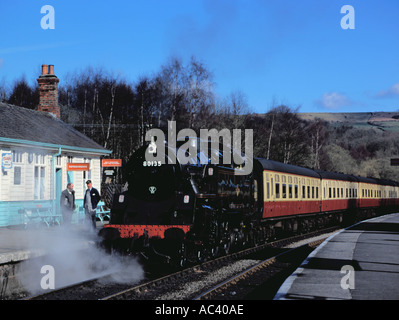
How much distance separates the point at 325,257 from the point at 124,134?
124 feet

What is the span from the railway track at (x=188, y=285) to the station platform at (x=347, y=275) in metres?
1.13

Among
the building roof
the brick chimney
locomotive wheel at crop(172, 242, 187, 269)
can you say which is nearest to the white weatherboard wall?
the building roof

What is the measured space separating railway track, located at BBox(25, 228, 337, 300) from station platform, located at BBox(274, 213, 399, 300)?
1135mm

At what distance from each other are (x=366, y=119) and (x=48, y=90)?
150 meters

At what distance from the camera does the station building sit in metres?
19.7

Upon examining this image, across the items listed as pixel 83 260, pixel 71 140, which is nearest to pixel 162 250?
pixel 83 260

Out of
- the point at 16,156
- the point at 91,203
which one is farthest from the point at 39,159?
the point at 91,203

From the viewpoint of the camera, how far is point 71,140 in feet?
81.8

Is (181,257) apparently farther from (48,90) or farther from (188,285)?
(48,90)

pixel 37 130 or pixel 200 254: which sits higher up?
pixel 37 130

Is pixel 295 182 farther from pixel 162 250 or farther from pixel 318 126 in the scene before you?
pixel 318 126

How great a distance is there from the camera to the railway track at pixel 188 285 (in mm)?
9797

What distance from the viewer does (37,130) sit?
23469mm

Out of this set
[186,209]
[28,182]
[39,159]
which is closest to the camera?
[186,209]
